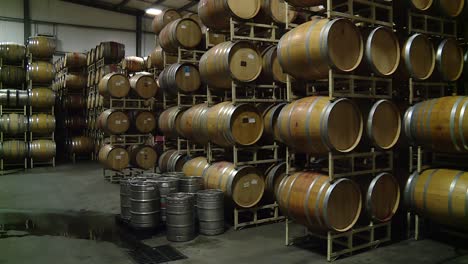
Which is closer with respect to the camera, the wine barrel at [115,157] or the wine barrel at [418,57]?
the wine barrel at [418,57]

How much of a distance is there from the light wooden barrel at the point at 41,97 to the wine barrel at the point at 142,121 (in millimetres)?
4758

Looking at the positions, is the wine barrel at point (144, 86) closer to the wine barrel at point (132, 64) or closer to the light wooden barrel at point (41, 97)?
the wine barrel at point (132, 64)

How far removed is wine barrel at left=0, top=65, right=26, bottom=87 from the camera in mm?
14461

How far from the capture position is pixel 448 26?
662 cm

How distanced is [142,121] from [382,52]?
25.9 ft

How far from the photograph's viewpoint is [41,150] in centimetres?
1441

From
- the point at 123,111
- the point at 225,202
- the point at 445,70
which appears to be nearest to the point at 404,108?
the point at 445,70

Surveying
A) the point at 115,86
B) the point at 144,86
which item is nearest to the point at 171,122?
the point at 144,86

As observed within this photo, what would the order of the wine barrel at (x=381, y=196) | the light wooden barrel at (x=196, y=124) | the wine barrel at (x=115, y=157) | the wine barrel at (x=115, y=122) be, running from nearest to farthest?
the wine barrel at (x=381, y=196) → the light wooden barrel at (x=196, y=124) → the wine barrel at (x=115, y=157) → the wine barrel at (x=115, y=122)

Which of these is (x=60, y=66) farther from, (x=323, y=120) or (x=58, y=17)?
(x=323, y=120)

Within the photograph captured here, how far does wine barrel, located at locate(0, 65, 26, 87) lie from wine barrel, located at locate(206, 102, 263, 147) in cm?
1093

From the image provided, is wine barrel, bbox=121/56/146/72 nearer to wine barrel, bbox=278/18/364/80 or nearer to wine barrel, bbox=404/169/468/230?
wine barrel, bbox=278/18/364/80

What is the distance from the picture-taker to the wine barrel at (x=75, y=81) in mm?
16594

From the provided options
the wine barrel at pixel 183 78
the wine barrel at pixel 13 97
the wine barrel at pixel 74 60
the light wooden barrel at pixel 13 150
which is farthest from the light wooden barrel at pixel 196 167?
the wine barrel at pixel 74 60
